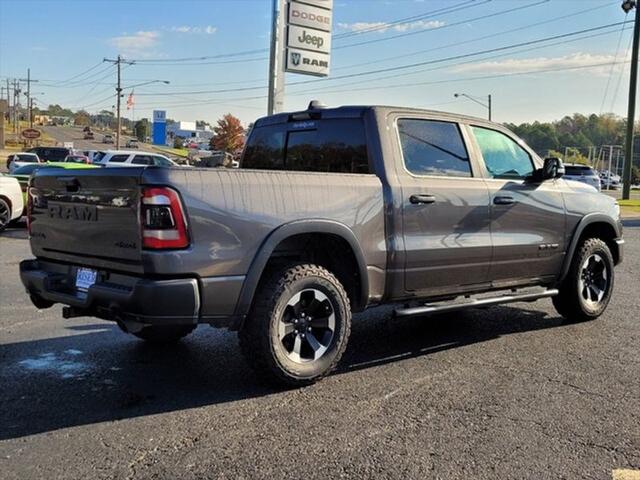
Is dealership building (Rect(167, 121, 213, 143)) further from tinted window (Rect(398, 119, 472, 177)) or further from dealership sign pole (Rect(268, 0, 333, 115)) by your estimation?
tinted window (Rect(398, 119, 472, 177))

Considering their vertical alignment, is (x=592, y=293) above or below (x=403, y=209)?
below

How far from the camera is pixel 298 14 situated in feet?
61.7

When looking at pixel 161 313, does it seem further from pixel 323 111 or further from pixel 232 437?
pixel 323 111

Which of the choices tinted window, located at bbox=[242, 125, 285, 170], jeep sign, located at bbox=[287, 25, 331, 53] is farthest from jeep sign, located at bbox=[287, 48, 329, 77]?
tinted window, located at bbox=[242, 125, 285, 170]

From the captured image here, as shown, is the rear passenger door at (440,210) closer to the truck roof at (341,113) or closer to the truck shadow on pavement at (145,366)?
the truck roof at (341,113)

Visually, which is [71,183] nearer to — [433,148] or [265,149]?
[265,149]

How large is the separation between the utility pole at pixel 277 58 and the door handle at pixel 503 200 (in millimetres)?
13698

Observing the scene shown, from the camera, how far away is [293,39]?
18.9 metres

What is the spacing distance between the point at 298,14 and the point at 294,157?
566 inches

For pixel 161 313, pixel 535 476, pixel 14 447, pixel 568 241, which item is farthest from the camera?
pixel 568 241

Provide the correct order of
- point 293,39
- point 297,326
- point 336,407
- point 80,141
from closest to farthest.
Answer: point 336,407
point 297,326
point 293,39
point 80,141

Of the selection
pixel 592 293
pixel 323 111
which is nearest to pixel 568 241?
pixel 592 293

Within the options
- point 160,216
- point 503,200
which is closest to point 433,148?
point 503,200

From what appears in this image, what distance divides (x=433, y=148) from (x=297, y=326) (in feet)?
6.38
